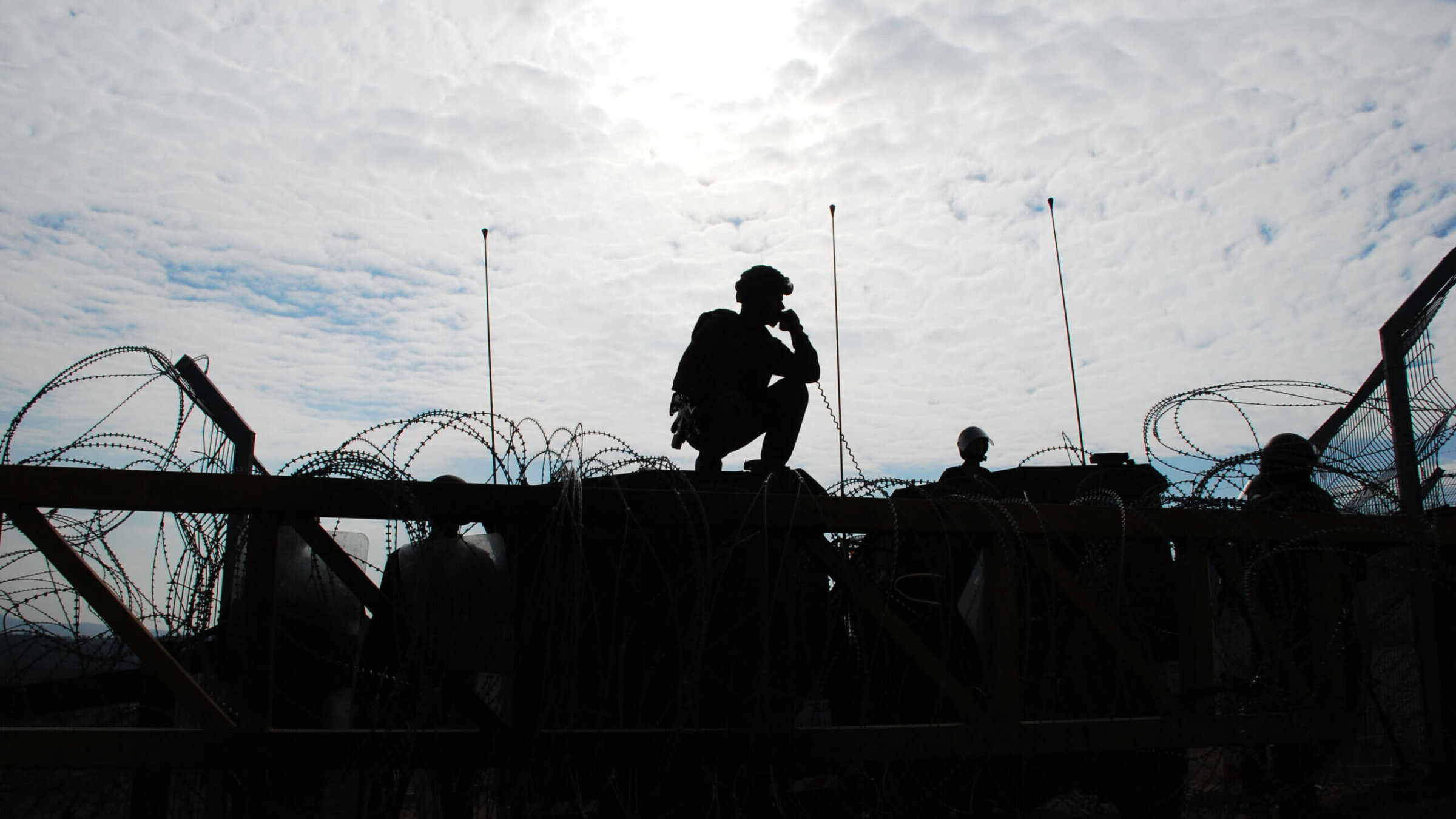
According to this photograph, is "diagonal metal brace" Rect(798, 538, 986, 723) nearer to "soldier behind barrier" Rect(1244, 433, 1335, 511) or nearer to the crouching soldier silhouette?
"soldier behind barrier" Rect(1244, 433, 1335, 511)

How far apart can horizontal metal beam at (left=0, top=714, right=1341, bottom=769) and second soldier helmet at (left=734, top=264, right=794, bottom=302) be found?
2913 millimetres

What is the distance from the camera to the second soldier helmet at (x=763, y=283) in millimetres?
5746

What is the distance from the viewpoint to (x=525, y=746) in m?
3.15

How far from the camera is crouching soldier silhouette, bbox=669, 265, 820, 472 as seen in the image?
213 inches

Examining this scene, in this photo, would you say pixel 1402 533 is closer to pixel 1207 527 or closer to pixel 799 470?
pixel 1207 527

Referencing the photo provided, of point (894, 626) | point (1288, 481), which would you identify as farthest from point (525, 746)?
point (1288, 481)

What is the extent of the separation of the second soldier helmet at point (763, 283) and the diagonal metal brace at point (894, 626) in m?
2.53

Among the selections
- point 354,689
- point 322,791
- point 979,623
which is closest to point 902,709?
point 979,623

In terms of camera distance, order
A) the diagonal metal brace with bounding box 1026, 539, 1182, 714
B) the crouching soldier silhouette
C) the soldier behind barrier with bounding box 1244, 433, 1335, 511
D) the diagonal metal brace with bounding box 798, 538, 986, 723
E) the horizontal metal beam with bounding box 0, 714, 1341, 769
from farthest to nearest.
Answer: the crouching soldier silhouette < the soldier behind barrier with bounding box 1244, 433, 1335, 511 < the diagonal metal brace with bounding box 1026, 539, 1182, 714 < the diagonal metal brace with bounding box 798, 538, 986, 723 < the horizontal metal beam with bounding box 0, 714, 1341, 769

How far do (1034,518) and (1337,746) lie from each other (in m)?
1.56

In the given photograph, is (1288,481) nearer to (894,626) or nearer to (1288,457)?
(1288,457)

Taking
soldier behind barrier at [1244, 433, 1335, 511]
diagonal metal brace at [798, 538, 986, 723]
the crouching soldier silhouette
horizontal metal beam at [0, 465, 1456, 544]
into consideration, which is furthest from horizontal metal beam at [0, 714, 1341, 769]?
the crouching soldier silhouette

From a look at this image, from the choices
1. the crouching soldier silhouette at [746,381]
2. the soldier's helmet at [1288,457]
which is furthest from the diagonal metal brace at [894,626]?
the crouching soldier silhouette at [746,381]

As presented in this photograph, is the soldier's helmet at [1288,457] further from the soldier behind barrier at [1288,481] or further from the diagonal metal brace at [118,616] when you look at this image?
the diagonal metal brace at [118,616]
